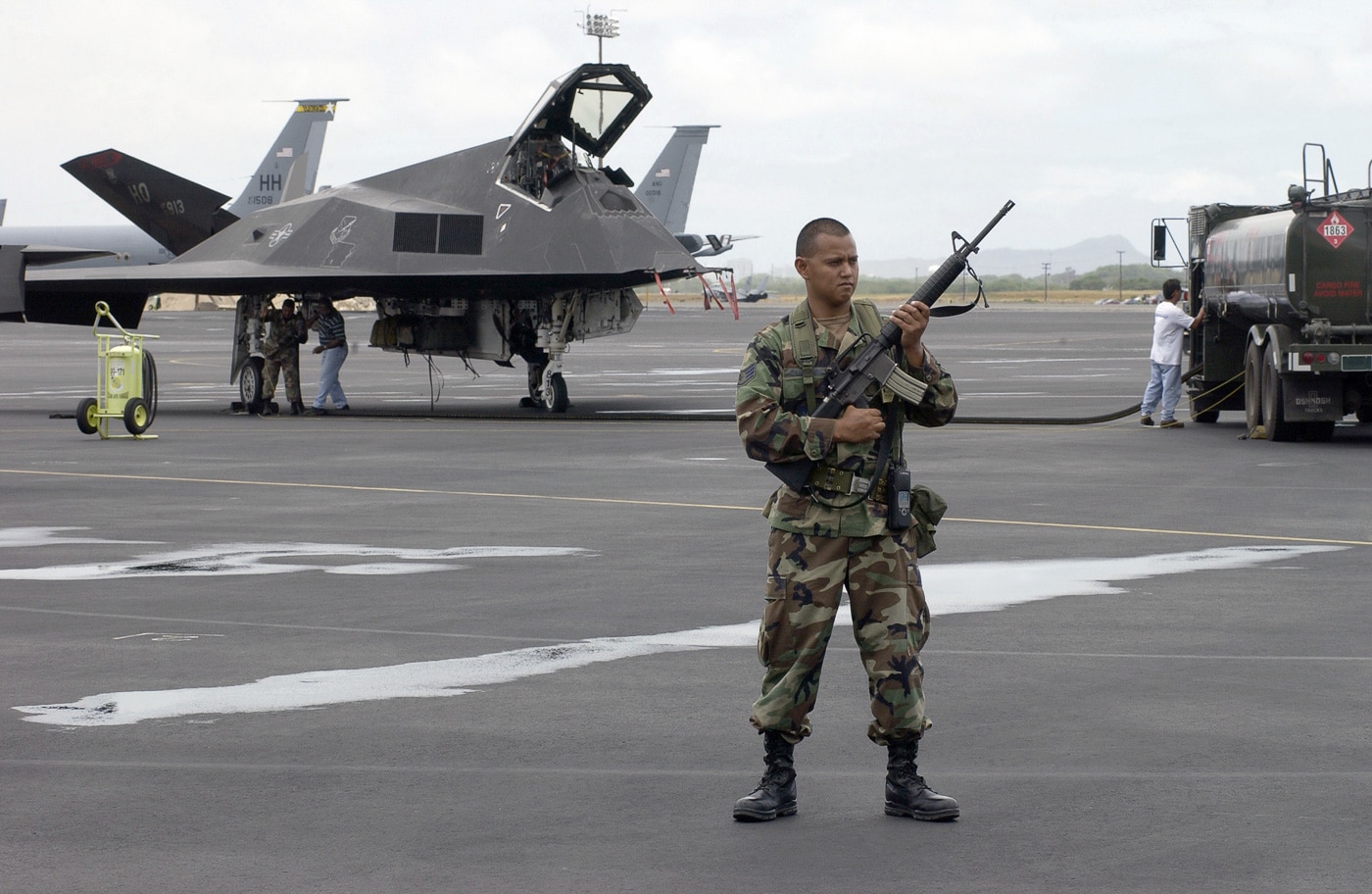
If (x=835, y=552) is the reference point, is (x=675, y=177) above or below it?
above

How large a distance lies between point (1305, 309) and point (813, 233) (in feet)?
53.7

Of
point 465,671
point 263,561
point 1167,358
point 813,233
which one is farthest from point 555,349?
point 813,233

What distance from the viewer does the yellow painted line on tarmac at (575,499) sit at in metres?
12.8

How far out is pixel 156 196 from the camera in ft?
102

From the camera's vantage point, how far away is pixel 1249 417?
22250 mm

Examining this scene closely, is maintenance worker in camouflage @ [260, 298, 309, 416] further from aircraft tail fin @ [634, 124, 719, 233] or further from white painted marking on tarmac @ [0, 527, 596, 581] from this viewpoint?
aircraft tail fin @ [634, 124, 719, 233]

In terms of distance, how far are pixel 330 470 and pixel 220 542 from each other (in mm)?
5434

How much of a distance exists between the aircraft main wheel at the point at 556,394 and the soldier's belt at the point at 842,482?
68.5 ft

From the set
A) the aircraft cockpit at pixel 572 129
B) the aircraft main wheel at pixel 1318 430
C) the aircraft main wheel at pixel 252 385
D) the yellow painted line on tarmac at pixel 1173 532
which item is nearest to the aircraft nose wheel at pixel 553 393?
the aircraft cockpit at pixel 572 129

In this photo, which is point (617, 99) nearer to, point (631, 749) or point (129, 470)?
point (129, 470)

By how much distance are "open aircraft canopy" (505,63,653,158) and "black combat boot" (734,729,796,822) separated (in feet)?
69.3

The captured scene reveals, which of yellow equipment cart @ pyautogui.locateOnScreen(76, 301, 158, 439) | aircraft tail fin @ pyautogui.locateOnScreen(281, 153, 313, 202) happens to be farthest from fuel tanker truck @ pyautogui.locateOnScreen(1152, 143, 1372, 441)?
aircraft tail fin @ pyautogui.locateOnScreen(281, 153, 313, 202)

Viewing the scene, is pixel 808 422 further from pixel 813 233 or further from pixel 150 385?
pixel 150 385

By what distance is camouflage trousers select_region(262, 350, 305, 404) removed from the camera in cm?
2714
